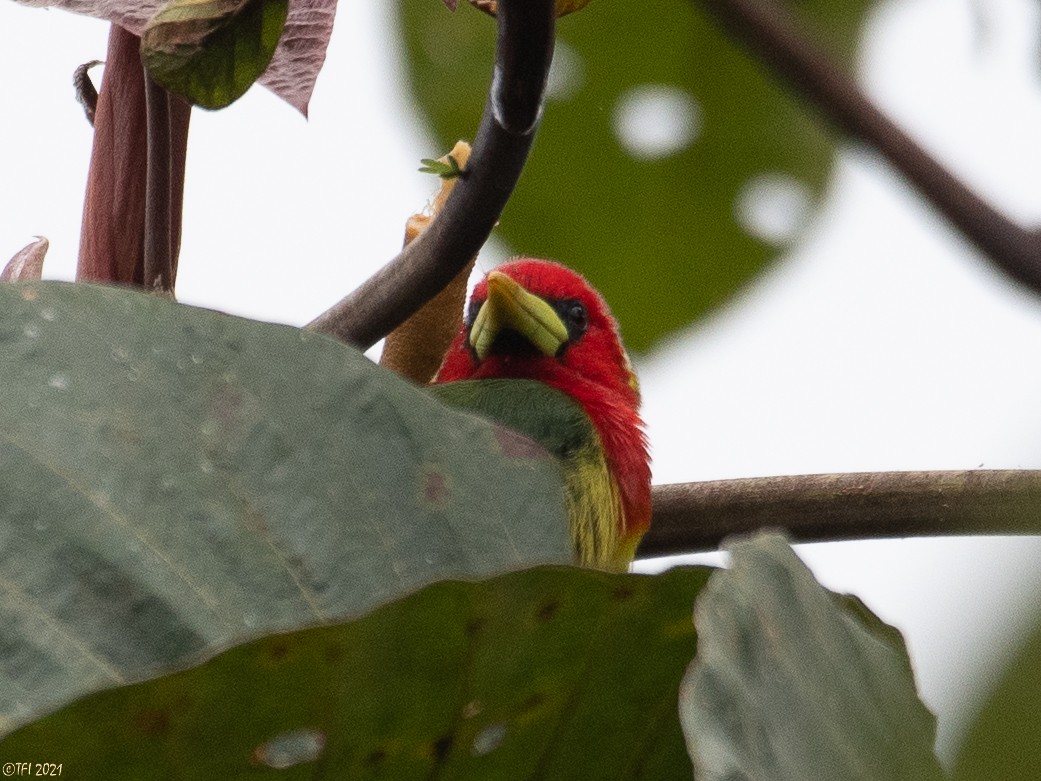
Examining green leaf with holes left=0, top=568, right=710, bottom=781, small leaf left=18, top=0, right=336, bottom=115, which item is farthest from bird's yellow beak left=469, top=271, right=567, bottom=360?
green leaf with holes left=0, top=568, right=710, bottom=781

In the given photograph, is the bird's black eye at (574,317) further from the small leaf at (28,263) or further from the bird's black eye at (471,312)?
the small leaf at (28,263)

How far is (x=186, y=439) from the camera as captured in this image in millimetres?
842

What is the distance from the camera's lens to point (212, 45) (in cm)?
108

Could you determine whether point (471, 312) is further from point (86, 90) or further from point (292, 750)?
point (292, 750)

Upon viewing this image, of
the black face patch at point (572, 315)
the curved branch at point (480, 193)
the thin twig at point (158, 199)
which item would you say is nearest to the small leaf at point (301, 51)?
the thin twig at point (158, 199)

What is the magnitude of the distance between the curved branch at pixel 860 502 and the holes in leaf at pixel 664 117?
371 millimetres

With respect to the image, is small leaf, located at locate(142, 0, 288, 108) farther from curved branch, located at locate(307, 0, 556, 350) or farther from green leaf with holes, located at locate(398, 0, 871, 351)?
green leaf with holes, located at locate(398, 0, 871, 351)

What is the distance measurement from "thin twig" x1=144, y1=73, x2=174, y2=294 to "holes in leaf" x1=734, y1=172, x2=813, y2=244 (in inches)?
23.3

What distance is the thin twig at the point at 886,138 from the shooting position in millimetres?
401

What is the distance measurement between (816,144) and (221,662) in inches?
41.5

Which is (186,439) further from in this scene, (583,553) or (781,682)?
(583,553)

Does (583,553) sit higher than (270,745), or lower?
lower

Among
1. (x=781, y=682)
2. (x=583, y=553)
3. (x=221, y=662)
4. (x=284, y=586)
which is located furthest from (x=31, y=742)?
(x=583, y=553)

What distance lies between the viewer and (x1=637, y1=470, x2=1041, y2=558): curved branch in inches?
48.4
